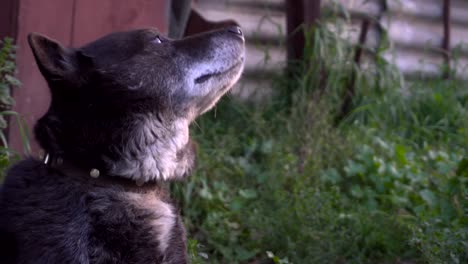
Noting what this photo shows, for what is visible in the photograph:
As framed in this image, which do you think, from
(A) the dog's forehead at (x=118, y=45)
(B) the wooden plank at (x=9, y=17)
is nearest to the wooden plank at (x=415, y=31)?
(B) the wooden plank at (x=9, y=17)

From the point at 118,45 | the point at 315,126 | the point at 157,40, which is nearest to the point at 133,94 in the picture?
the point at 118,45

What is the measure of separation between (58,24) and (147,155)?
1790 mm

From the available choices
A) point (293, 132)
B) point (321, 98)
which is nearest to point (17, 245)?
point (293, 132)

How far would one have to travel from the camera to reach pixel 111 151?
122 inches

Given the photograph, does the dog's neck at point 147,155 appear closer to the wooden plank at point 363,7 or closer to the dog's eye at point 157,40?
the dog's eye at point 157,40

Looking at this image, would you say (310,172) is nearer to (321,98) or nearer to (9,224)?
(321,98)

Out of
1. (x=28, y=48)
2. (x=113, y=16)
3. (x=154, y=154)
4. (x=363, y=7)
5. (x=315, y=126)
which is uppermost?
(x=363, y=7)

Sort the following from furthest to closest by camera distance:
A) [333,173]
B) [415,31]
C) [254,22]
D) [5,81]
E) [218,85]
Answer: [415,31] < [254,22] < [333,173] < [5,81] < [218,85]

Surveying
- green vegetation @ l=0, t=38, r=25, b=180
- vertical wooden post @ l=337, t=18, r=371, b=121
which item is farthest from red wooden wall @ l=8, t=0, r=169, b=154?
vertical wooden post @ l=337, t=18, r=371, b=121

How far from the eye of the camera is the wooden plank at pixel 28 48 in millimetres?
4465

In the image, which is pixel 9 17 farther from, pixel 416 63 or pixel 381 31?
pixel 416 63

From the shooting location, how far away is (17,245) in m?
2.84

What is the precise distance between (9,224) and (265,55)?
3.72 metres

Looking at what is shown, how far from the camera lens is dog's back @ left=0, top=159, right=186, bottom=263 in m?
2.84
